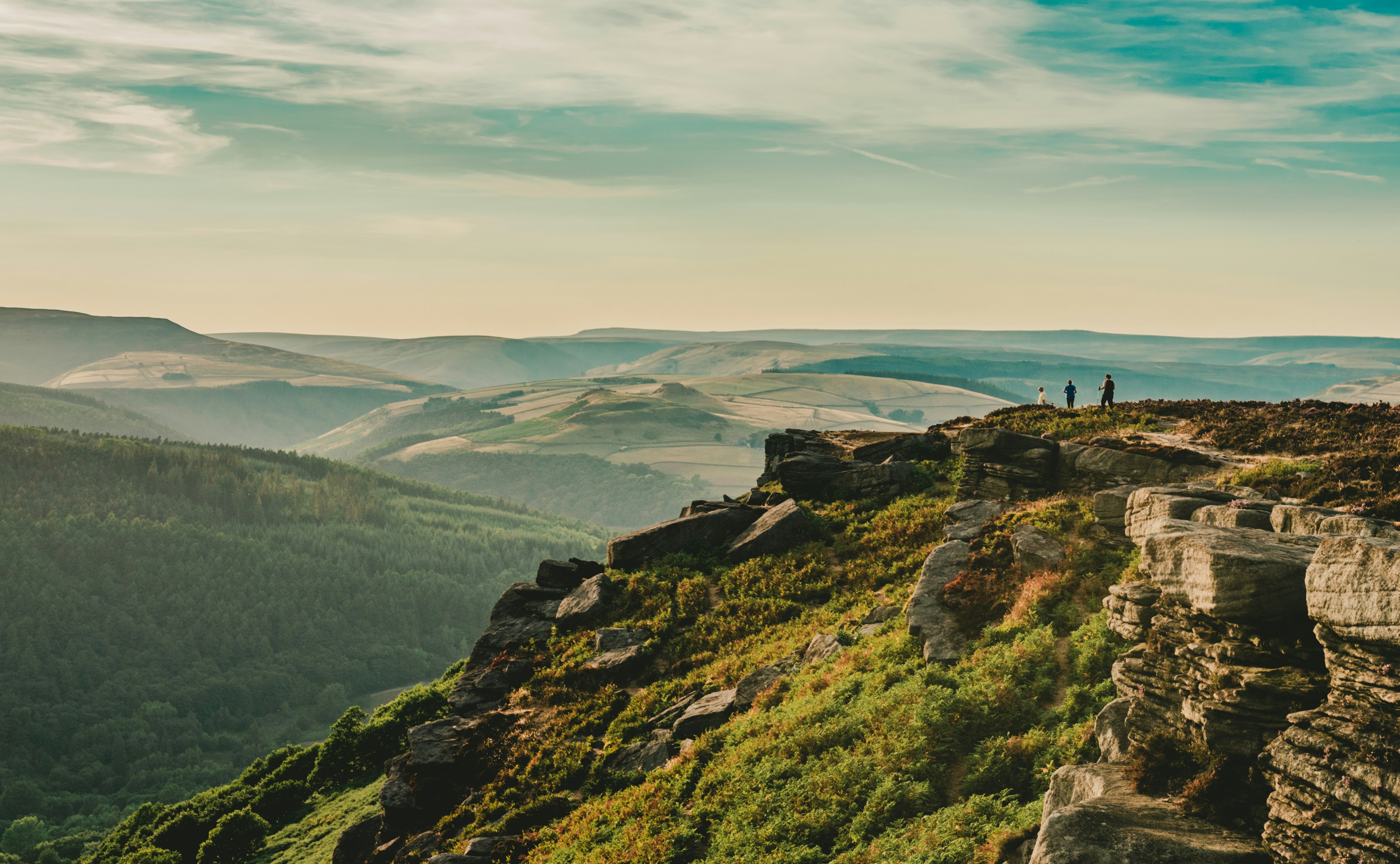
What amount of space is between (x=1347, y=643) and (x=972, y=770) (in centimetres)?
791

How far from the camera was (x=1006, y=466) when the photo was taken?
117 ft

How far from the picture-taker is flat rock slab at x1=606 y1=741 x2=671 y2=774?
24.8 metres

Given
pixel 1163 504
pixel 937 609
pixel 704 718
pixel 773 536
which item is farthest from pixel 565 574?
pixel 1163 504

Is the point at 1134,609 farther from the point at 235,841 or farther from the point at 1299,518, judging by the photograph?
the point at 235,841

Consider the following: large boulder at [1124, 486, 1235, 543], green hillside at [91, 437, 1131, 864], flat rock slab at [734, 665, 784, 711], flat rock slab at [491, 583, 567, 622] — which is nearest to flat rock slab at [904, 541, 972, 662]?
green hillside at [91, 437, 1131, 864]

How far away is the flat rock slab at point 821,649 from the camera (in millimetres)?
26188

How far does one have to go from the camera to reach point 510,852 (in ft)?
78.9

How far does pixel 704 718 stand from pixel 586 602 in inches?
505

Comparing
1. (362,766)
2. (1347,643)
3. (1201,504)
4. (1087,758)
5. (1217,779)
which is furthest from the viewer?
(362,766)

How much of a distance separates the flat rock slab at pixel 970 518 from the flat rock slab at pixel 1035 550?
2.44 meters

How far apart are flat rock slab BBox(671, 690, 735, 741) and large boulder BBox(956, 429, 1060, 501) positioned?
52.1 ft

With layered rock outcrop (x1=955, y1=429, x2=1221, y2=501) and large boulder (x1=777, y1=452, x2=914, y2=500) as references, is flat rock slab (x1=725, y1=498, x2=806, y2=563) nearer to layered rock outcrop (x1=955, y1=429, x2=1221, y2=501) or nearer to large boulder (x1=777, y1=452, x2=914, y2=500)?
large boulder (x1=777, y1=452, x2=914, y2=500)

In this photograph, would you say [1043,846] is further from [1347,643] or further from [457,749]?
[457,749]

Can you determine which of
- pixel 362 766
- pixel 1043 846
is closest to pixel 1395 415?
pixel 1043 846
